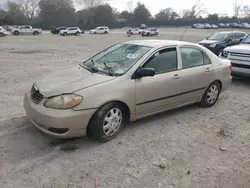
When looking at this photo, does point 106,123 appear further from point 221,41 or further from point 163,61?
point 221,41

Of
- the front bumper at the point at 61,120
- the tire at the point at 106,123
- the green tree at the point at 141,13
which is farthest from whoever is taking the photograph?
the green tree at the point at 141,13

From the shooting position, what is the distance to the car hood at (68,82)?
3.19 m

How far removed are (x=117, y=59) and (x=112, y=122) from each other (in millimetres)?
1179

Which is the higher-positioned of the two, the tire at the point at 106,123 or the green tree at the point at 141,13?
the green tree at the point at 141,13

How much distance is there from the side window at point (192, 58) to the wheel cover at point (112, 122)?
5.37 ft

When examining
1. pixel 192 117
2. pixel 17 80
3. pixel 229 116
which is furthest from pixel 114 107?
pixel 17 80

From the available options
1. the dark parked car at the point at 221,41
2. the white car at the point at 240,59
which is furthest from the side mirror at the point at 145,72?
the dark parked car at the point at 221,41

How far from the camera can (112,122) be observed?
3430 millimetres

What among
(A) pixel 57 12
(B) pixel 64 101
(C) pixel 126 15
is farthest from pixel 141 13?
(B) pixel 64 101

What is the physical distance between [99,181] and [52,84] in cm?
159

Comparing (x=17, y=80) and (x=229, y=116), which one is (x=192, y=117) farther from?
(x=17, y=80)

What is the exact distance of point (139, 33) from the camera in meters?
44.5

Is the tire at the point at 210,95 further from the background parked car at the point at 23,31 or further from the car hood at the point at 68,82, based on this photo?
the background parked car at the point at 23,31

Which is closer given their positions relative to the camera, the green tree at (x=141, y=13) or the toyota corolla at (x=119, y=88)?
the toyota corolla at (x=119, y=88)
